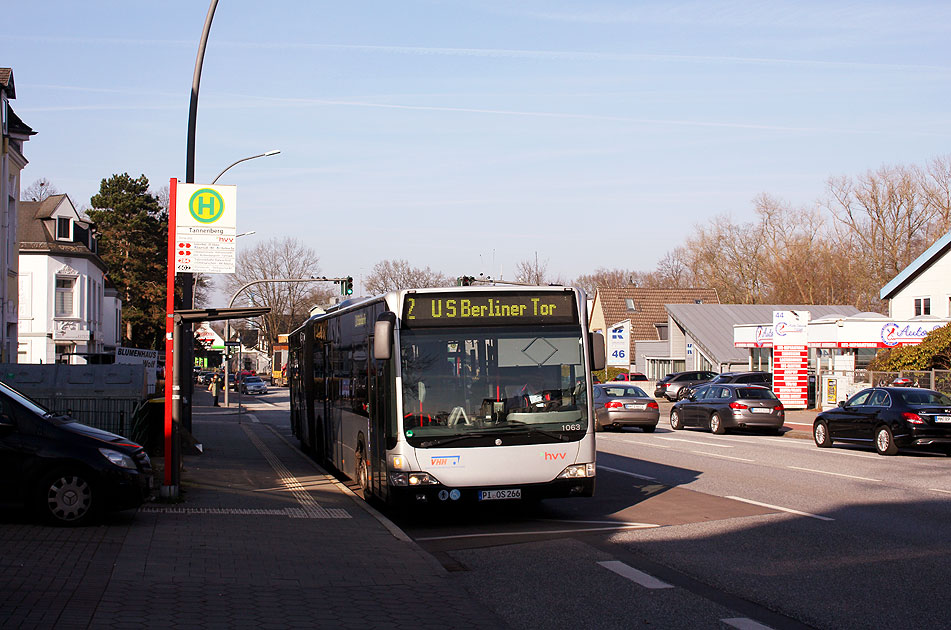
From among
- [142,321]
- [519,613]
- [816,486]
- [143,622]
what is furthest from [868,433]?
[142,321]

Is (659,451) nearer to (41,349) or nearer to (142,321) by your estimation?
(41,349)

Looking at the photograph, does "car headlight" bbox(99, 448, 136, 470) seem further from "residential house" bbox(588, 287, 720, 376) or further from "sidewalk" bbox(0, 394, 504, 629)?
"residential house" bbox(588, 287, 720, 376)

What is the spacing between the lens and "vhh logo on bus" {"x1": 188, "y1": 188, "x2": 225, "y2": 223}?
12.9m

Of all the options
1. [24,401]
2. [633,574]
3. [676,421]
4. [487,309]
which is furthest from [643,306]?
[633,574]

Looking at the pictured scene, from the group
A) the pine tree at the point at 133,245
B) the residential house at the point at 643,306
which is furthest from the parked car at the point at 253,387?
the residential house at the point at 643,306

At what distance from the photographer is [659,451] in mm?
22203

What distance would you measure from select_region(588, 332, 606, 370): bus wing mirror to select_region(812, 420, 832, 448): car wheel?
42.9ft

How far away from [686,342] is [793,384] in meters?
26.7

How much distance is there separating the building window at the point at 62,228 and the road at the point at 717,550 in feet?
120

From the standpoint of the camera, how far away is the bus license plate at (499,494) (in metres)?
11.3

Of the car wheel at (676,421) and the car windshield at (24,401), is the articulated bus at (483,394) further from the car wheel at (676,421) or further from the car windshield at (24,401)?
the car wheel at (676,421)

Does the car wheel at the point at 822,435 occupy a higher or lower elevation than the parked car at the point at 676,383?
lower

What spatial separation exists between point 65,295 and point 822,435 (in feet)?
115

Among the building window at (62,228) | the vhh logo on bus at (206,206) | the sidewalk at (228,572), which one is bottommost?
the sidewalk at (228,572)
